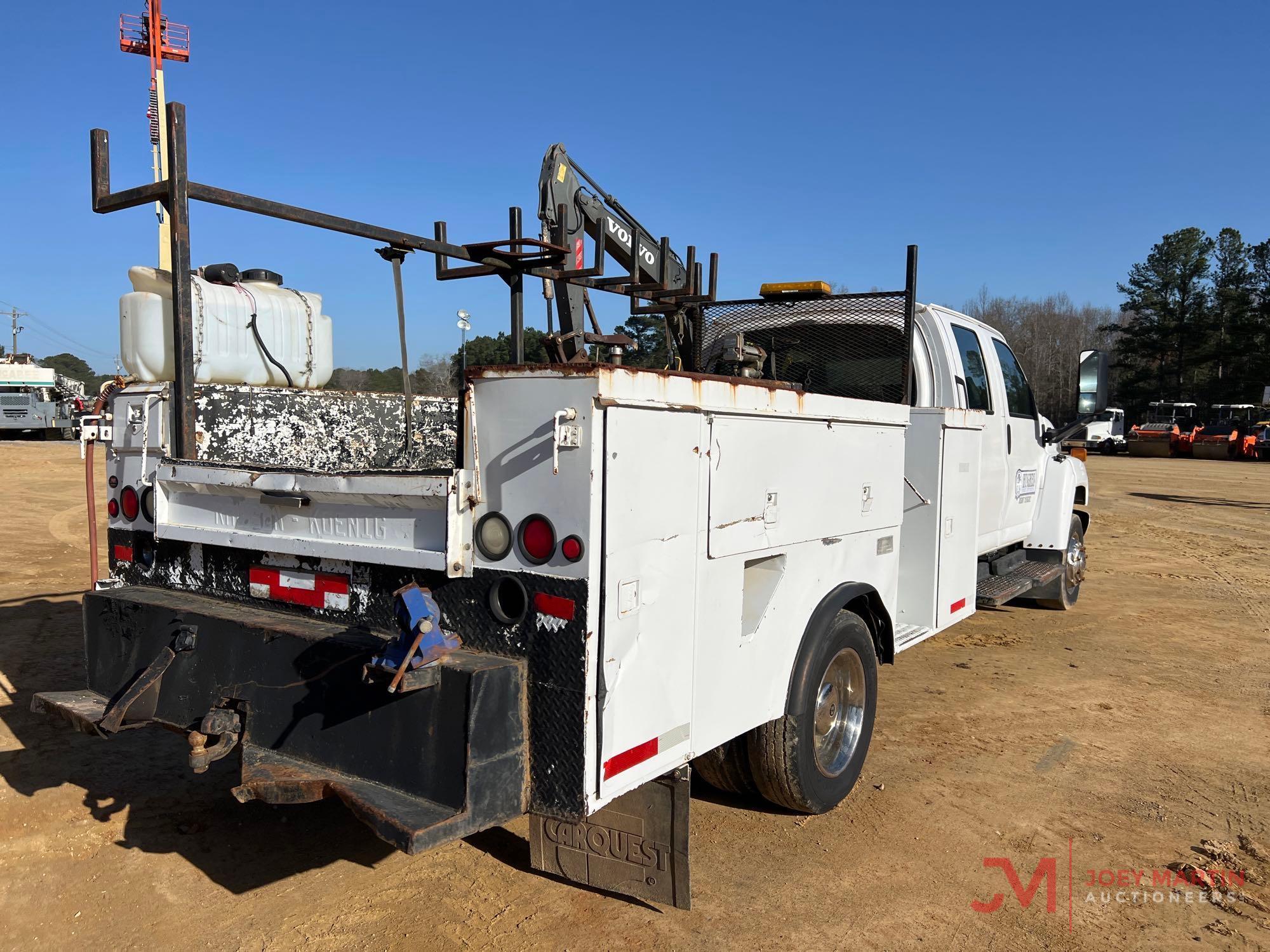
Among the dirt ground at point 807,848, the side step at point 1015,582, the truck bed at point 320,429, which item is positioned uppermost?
the truck bed at point 320,429

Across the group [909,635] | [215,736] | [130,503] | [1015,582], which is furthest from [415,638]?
[1015,582]

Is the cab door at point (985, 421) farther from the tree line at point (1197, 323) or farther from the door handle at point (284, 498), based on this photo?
the tree line at point (1197, 323)

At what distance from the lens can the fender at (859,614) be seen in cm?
354

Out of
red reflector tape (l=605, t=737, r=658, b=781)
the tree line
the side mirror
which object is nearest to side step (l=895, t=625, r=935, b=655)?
red reflector tape (l=605, t=737, r=658, b=781)

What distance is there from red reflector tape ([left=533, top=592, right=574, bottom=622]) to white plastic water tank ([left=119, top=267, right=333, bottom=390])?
1.95 metres

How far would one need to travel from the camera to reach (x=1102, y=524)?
15.0 metres

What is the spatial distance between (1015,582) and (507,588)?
4.89 meters

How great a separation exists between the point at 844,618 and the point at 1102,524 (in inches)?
515

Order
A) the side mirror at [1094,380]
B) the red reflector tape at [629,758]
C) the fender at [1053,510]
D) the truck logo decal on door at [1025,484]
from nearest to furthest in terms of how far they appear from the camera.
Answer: the red reflector tape at [629,758], the side mirror at [1094,380], the truck logo decal on door at [1025,484], the fender at [1053,510]

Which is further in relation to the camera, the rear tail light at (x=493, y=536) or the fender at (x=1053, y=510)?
the fender at (x=1053, y=510)

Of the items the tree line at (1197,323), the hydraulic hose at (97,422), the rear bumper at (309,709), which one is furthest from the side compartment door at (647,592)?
the tree line at (1197,323)

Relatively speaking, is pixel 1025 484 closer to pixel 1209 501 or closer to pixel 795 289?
pixel 795 289

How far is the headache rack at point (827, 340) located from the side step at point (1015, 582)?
156 cm

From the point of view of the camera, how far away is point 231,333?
3.80m
